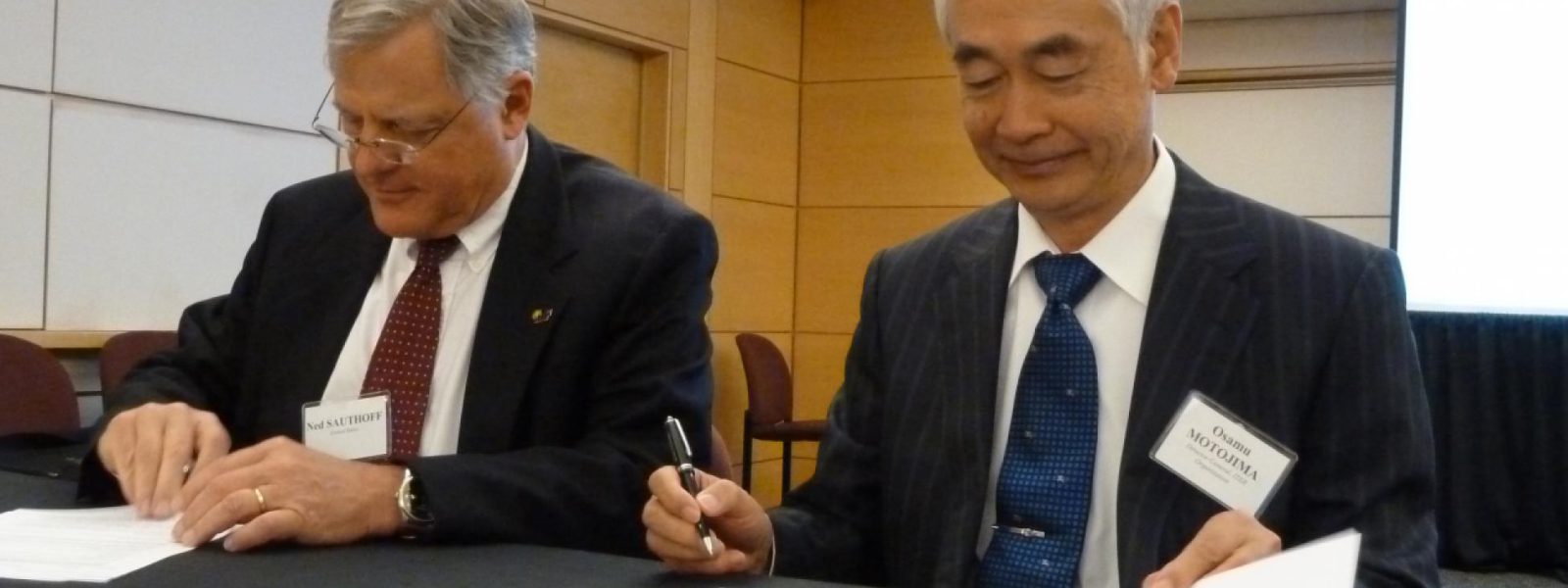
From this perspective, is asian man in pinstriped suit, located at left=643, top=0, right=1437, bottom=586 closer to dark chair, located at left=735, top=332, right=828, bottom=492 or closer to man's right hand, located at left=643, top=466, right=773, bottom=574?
man's right hand, located at left=643, top=466, right=773, bottom=574

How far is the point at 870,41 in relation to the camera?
292 inches

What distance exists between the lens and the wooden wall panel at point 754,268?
704 centimetres

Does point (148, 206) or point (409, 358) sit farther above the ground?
point (148, 206)

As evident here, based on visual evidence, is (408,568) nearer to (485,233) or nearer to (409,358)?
(409,358)

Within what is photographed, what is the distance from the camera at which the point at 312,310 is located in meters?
1.89

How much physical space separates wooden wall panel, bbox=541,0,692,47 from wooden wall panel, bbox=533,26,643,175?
0.48 ft

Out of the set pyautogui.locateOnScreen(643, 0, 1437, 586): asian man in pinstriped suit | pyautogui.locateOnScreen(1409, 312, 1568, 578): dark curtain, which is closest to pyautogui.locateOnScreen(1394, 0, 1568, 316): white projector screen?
pyautogui.locateOnScreen(1409, 312, 1568, 578): dark curtain

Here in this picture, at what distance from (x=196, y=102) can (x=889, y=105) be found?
3.87 m

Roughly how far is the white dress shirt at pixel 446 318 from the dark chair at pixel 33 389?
2.03m

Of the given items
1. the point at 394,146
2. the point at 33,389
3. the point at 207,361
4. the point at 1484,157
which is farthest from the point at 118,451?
the point at 1484,157

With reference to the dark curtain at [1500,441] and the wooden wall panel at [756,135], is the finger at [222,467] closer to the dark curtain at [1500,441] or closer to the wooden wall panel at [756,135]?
the dark curtain at [1500,441]

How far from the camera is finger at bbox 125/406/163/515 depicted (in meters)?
1.52

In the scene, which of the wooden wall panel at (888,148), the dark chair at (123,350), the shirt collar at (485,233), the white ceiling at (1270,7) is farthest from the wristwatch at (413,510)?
the wooden wall panel at (888,148)

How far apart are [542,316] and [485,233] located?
0.55 ft
